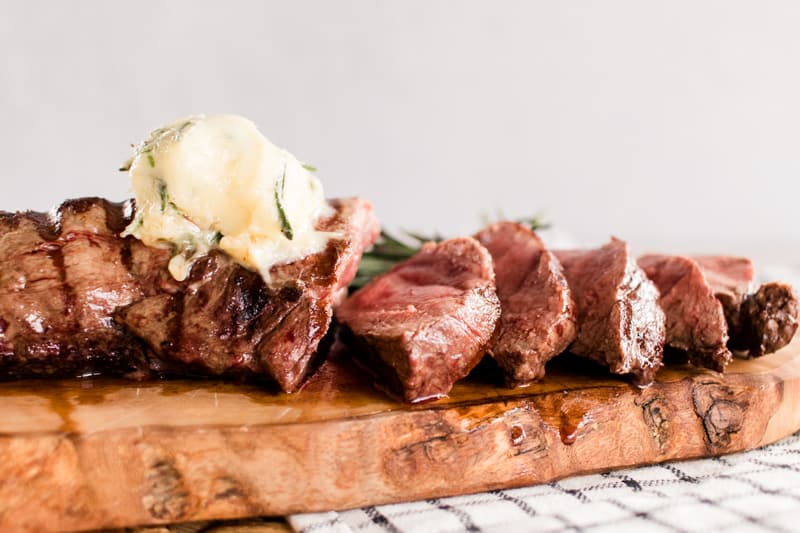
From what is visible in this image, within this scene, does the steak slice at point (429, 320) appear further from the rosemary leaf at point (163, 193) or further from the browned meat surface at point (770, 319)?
the browned meat surface at point (770, 319)

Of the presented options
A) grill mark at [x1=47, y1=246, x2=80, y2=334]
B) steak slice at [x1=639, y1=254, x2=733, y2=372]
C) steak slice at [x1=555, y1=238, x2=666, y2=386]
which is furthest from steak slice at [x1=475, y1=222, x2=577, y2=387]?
grill mark at [x1=47, y1=246, x2=80, y2=334]

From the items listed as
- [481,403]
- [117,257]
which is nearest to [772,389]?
[481,403]

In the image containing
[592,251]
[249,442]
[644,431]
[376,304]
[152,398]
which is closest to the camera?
[249,442]

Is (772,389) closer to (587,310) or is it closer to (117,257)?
(587,310)

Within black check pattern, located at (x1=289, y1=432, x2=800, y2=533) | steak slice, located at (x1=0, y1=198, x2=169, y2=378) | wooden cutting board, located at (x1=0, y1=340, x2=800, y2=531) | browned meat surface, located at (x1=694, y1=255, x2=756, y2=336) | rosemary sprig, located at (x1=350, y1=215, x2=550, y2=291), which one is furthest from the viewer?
rosemary sprig, located at (x1=350, y1=215, x2=550, y2=291)

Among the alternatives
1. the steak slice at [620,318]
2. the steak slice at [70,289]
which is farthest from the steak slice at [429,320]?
the steak slice at [70,289]

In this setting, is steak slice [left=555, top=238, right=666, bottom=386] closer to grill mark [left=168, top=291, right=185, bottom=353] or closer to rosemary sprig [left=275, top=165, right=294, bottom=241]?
rosemary sprig [left=275, top=165, right=294, bottom=241]
